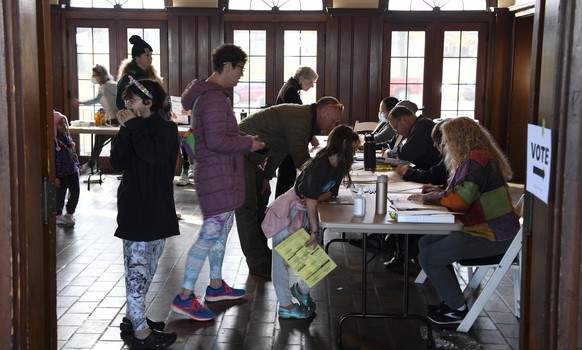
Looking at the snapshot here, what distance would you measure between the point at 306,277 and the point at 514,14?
24.7 ft

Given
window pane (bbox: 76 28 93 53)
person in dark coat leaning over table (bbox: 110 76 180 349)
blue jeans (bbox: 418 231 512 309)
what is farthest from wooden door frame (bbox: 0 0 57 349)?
window pane (bbox: 76 28 93 53)

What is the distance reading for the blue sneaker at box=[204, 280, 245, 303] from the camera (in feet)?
15.9

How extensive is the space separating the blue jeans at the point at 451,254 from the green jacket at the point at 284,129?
3.75 feet

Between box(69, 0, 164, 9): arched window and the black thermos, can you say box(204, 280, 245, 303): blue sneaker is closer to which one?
the black thermos

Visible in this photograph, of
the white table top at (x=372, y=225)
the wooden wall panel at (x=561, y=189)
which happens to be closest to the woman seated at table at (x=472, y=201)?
the white table top at (x=372, y=225)

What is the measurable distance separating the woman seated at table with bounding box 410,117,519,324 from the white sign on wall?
6.49 feet

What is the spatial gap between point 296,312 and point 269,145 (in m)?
1.39


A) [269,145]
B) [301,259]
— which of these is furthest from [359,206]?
[269,145]

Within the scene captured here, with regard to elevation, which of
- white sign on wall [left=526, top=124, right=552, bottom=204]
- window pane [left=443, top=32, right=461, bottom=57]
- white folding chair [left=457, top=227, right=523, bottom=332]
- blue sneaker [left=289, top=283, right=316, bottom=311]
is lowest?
blue sneaker [left=289, top=283, right=316, bottom=311]

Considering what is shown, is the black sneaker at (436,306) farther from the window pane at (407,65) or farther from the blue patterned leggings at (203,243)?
the window pane at (407,65)

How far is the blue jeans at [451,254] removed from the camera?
4.27 m

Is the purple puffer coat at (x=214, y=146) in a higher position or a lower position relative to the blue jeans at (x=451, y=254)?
higher

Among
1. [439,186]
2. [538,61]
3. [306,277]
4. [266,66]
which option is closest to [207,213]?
[306,277]

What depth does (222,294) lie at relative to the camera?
4871 millimetres
